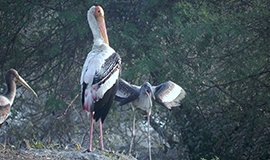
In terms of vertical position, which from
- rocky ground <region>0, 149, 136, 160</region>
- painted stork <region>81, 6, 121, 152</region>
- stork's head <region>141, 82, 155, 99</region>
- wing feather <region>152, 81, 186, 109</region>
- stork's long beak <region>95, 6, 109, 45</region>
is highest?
stork's long beak <region>95, 6, 109, 45</region>

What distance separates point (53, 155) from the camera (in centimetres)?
588

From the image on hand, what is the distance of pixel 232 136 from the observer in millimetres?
8758

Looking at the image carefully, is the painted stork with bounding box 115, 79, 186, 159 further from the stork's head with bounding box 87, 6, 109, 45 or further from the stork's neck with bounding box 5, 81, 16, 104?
the stork's neck with bounding box 5, 81, 16, 104

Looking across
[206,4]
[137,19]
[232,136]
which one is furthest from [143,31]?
[232,136]

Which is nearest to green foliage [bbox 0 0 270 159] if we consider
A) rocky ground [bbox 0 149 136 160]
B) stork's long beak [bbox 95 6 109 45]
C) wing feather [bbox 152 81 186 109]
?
wing feather [bbox 152 81 186 109]

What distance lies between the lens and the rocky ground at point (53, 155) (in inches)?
218

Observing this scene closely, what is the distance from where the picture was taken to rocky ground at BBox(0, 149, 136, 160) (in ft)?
18.2

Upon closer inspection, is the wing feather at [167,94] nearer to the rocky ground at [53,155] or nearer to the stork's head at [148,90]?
the stork's head at [148,90]

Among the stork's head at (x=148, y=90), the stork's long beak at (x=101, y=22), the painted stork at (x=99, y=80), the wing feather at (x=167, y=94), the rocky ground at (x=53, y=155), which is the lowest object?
the wing feather at (x=167, y=94)

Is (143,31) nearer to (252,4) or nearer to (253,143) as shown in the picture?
(252,4)

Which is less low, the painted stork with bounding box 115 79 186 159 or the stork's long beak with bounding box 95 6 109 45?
the stork's long beak with bounding box 95 6 109 45

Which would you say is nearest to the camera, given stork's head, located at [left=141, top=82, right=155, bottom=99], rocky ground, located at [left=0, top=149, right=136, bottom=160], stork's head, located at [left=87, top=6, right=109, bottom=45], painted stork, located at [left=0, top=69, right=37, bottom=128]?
rocky ground, located at [left=0, top=149, right=136, bottom=160]

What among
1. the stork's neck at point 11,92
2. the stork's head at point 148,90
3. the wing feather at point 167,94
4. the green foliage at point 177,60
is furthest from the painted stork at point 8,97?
the wing feather at point 167,94

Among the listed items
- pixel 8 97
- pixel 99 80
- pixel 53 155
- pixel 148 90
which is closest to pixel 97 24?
pixel 99 80
